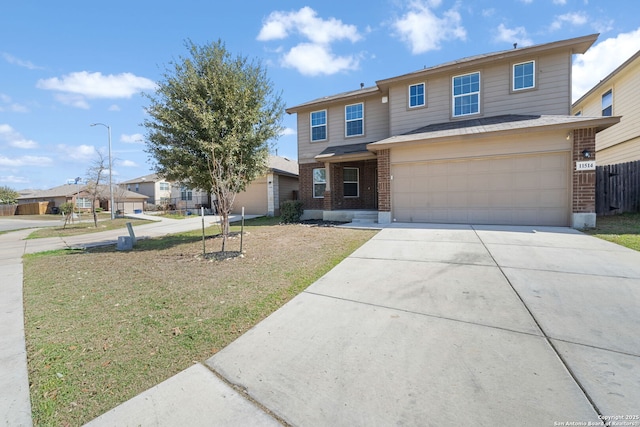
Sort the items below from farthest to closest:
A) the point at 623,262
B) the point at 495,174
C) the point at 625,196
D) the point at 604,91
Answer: the point at 604,91 → the point at 625,196 → the point at 495,174 → the point at 623,262

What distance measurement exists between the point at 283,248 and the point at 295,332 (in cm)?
442

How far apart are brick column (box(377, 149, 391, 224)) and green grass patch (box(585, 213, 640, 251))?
19.8 ft

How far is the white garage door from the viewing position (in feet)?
29.8

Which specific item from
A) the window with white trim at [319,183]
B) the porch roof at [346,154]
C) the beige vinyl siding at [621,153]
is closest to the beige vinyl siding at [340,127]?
the porch roof at [346,154]

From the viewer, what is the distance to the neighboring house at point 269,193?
725 inches

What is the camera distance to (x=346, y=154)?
1270cm

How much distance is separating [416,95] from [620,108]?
10.1 meters

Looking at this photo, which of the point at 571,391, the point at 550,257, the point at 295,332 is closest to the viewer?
the point at 571,391

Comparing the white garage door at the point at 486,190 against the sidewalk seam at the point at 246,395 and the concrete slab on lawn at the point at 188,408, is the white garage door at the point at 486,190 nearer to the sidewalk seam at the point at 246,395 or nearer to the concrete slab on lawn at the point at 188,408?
the sidewalk seam at the point at 246,395

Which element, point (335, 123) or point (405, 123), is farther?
point (335, 123)

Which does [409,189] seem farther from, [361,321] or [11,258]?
[11,258]

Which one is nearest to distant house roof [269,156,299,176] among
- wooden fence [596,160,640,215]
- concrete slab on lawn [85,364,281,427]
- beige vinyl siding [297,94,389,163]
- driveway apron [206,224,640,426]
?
beige vinyl siding [297,94,389,163]

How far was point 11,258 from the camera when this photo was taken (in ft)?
26.8

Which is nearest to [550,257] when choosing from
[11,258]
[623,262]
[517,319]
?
[623,262]
